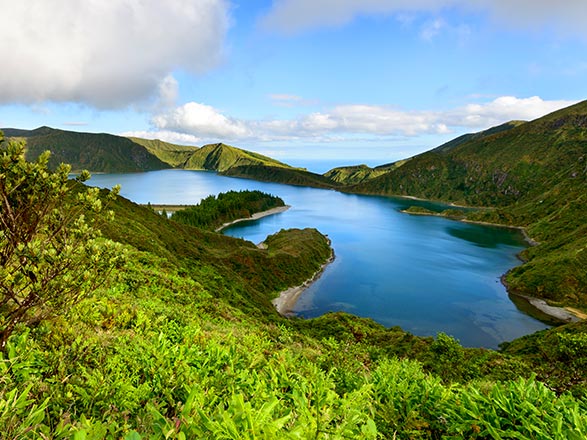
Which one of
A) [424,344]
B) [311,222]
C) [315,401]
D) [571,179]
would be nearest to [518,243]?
[571,179]

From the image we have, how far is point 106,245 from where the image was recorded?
260 inches

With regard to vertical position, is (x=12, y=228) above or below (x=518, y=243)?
above

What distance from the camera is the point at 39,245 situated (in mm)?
6023

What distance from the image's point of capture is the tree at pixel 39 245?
5.43 m

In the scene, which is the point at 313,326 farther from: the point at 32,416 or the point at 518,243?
the point at 518,243

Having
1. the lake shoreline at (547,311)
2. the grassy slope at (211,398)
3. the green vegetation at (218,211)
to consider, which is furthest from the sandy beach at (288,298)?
the green vegetation at (218,211)

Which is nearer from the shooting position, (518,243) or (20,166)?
(20,166)

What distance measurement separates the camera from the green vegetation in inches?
5443

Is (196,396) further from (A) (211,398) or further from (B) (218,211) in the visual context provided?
(B) (218,211)

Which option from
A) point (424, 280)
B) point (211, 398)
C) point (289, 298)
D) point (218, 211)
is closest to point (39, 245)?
point (211, 398)

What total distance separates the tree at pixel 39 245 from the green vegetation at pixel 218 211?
131 metres

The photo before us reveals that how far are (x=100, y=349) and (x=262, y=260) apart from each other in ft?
241

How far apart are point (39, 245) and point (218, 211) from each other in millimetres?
156415

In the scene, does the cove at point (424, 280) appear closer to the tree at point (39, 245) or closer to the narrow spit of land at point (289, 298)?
the narrow spit of land at point (289, 298)
